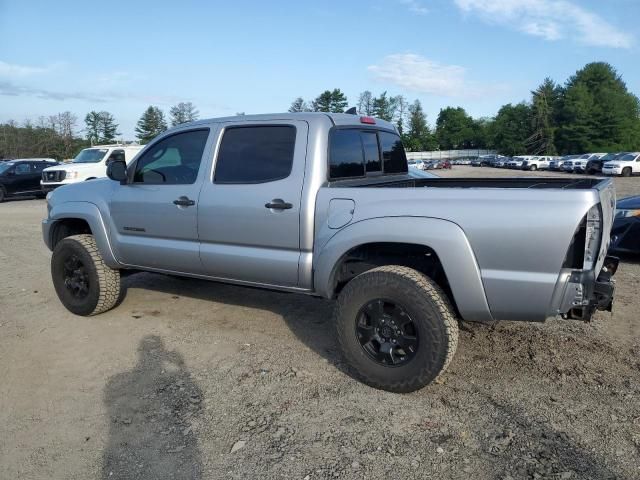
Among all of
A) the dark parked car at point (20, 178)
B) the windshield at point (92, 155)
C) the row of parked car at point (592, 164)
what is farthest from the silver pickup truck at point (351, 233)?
the row of parked car at point (592, 164)

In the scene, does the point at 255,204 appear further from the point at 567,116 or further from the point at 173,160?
Answer: the point at 567,116

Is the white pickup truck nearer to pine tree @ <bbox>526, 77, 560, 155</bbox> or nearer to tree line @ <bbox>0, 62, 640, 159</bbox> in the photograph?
tree line @ <bbox>0, 62, 640, 159</bbox>

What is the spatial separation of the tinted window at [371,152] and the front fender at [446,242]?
4.00 ft

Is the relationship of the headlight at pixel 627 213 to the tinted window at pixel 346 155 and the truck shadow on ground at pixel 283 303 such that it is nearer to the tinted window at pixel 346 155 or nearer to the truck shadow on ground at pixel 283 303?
the truck shadow on ground at pixel 283 303

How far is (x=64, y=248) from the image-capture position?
17.3 ft

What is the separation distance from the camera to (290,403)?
3.45m

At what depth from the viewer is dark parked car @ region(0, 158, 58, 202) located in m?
20.8

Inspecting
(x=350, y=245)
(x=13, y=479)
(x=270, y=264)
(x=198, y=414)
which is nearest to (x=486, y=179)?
(x=350, y=245)

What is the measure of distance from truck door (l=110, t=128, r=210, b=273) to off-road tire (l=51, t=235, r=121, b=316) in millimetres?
277

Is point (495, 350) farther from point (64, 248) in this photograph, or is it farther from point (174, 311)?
point (64, 248)

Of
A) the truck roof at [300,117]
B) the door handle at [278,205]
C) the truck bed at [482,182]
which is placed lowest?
the door handle at [278,205]

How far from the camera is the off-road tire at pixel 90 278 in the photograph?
5.10 metres

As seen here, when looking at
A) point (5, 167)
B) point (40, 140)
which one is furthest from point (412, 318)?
point (40, 140)

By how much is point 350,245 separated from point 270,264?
764mm
